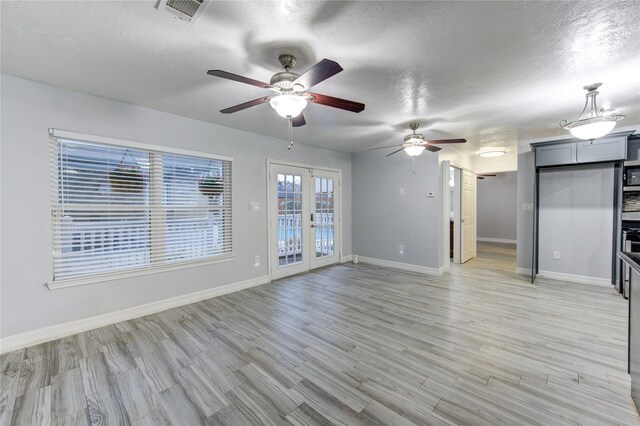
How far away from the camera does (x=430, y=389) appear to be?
1.88 meters

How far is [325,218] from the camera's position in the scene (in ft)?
18.4

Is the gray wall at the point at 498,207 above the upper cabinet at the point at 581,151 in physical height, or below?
below

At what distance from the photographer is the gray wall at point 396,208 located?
4902mm

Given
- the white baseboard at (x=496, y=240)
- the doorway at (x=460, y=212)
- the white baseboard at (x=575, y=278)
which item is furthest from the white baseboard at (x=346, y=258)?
the white baseboard at (x=496, y=240)

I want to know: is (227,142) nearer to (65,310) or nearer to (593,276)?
(65,310)

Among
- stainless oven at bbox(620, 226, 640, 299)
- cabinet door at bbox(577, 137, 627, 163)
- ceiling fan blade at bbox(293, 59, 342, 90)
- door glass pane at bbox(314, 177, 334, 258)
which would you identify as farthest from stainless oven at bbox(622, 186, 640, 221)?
ceiling fan blade at bbox(293, 59, 342, 90)

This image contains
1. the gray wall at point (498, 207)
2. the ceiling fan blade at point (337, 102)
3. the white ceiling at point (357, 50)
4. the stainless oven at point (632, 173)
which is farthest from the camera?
the gray wall at point (498, 207)

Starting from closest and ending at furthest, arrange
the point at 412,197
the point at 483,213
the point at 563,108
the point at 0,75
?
the point at 0,75 < the point at 563,108 < the point at 412,197 < the point at 483,213

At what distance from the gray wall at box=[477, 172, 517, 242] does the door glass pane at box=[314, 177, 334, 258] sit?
20.1ft

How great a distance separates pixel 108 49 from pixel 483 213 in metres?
9.99

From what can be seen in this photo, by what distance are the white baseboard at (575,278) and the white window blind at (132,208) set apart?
5.25m

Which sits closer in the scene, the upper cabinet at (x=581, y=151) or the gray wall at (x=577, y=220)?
the upper cabinet at (x=581, y=151)

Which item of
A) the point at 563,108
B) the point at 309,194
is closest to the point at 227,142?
the point at 309,194

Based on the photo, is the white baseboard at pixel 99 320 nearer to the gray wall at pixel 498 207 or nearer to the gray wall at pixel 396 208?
the gray wall at pixel 396 208
